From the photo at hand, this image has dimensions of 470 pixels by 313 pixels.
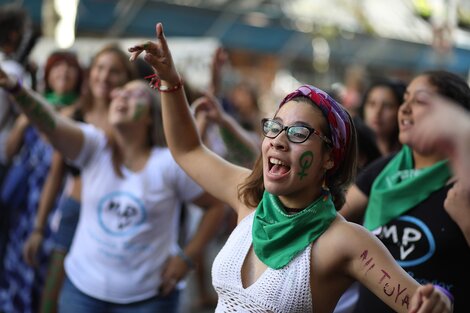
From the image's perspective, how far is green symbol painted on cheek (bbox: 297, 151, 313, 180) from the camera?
7.93 ft

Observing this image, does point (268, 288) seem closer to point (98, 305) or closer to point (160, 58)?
point (160, 58)

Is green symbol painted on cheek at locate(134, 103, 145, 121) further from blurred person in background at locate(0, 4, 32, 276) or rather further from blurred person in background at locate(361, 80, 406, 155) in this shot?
blurred person in background at locate(361, 80, 406, 155)

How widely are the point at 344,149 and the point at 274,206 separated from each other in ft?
1.01

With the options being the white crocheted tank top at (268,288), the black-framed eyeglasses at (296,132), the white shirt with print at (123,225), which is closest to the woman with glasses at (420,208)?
the black-framed eyeglasses at (296,132)

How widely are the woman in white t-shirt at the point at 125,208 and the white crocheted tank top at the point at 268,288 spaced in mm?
1228

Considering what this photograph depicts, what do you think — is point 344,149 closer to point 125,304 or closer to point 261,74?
point 125,304

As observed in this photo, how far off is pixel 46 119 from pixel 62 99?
6.57 feet

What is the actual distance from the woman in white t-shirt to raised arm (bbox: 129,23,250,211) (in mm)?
775

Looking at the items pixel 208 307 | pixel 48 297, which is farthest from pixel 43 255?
pixel 208 307

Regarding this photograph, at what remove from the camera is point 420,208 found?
2986mm

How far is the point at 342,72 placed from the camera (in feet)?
82.1

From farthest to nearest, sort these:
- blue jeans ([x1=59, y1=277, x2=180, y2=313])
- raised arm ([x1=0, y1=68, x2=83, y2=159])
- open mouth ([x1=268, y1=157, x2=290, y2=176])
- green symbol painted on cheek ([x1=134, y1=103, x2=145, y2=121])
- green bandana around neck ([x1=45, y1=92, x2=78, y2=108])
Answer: green bandana around neck ([x1=45, y1=92, x2=78, y2=108]) → green symbol painted on cheek ([x1=134, y1=103, x2=145, y2=121]) → blue jeans ([x1=59, y1=277, x2=180, y2=313]) → raised arm ([x1=0, y1=68, x2=83, y2=159]) → open mouth ([x1=268, y1=157, x2=290, y2=176])

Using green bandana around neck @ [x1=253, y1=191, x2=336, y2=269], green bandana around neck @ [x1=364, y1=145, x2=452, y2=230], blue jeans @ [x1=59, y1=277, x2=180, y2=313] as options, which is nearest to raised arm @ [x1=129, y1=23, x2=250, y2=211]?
green bandana around neck @ [x1=253, y1=191, x2=336, y2=269]

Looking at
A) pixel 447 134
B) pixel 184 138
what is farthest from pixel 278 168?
pixel 447 134
